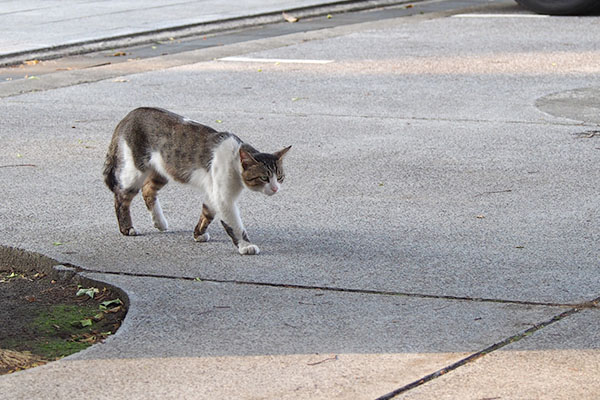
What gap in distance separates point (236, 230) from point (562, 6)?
1001 cm

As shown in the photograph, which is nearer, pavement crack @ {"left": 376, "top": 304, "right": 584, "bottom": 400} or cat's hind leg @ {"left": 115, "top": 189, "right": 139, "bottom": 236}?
pavement crack @ {"left": 376, "top": 304, "right": 584, "bottom": 400}

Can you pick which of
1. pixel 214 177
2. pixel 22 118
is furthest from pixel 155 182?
pixel 22 118

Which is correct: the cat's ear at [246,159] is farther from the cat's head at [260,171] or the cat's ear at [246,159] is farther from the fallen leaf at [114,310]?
the fallen leaf at [114,310]

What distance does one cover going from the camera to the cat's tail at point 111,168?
18.1 feet

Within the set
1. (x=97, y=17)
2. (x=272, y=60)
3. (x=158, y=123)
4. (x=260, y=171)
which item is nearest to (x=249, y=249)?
(x=260, y=171)

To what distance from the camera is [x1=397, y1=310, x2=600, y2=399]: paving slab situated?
357 cm

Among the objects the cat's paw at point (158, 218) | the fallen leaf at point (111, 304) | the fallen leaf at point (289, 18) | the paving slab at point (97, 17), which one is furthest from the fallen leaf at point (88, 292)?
the fallen leaf at point (289, 18)

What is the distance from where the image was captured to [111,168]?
5.57m

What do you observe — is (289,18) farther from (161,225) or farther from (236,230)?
(236,230)

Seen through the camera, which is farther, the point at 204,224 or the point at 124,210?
the point at 124,210

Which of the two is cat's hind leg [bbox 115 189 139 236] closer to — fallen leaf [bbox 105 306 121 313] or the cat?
the cat

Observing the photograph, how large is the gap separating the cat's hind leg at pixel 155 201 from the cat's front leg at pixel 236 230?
1.83ft

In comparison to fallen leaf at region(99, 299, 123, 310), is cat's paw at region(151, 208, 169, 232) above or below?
above

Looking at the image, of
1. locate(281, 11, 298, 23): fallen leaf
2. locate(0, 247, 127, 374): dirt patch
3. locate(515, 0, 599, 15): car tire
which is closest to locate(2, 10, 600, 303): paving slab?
locate(0, 247, 127, 374): dirt patch
